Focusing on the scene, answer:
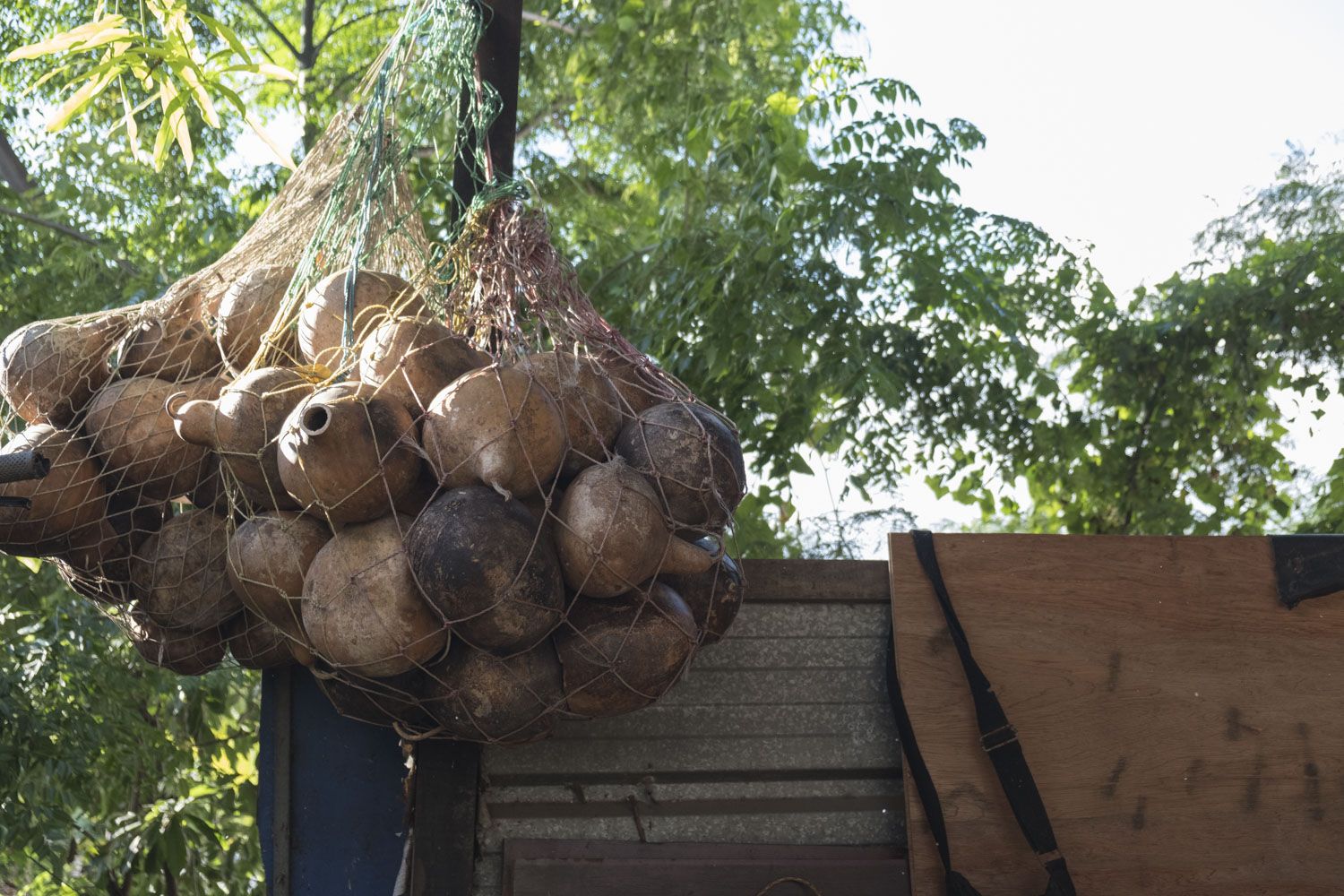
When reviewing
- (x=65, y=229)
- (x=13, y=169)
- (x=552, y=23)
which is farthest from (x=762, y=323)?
(x=13, y=169)

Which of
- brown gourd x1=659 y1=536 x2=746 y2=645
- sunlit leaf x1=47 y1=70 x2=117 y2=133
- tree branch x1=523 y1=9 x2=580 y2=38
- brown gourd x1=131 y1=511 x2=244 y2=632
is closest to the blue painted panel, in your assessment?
brown gourd x1=131 y1=511 x2=244 y2=632

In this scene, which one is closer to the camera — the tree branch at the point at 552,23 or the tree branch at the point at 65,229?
the tree branch at the point at 552,23

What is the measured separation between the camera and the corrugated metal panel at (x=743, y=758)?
7.85 feet

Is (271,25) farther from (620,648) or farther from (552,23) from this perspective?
(620,648)

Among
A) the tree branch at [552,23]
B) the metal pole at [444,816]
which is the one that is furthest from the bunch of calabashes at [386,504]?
the tree branch at [552,23]

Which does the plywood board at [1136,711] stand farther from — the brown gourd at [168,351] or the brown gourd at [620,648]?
the brown gourd at [168,351]

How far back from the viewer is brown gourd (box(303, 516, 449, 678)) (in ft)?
5.98

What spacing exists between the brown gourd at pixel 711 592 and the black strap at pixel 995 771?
49 centimetres

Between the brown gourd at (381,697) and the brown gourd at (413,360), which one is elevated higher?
the brown gourd at (413,360)

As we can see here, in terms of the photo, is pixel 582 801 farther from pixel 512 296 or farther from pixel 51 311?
pixel 51 311

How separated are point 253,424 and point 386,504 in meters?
0.29

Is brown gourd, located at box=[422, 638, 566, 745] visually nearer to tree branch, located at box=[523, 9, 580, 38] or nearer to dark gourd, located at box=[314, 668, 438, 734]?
dark gourd, located at box=[314, 668, 438, 734]

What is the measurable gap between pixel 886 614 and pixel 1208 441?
331 centimetres

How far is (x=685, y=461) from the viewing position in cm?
197
